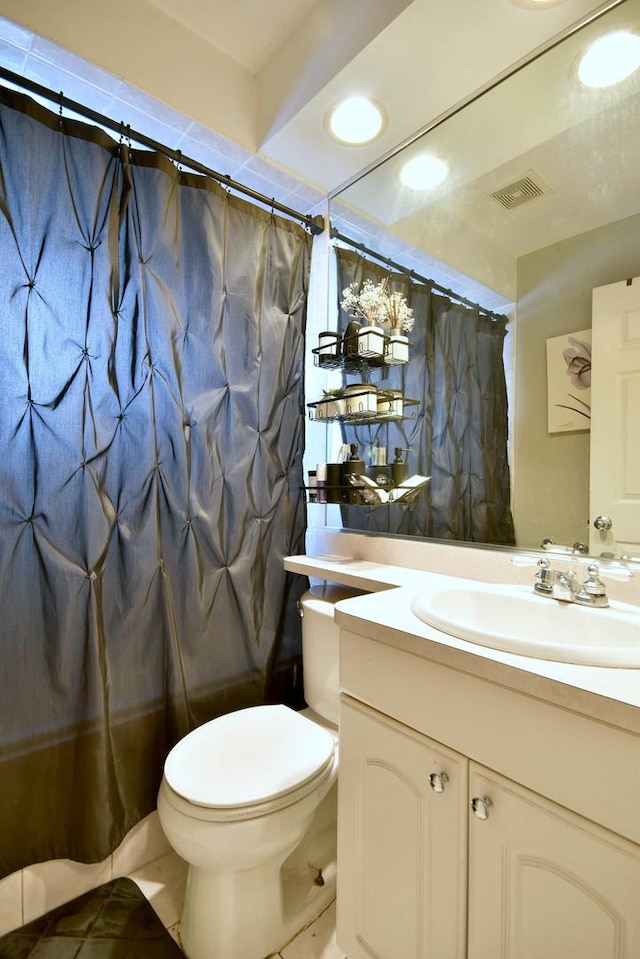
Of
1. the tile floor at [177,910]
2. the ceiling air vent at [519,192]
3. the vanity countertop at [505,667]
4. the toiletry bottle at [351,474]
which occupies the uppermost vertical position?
the ceiling air vent at [519,192]

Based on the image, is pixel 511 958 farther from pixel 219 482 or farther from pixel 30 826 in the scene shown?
pixel 219 482

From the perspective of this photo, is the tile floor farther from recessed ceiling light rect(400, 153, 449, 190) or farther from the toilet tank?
recessed ceiling light rect(400, 153, 449, 190)

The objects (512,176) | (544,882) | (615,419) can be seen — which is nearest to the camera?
(544,882)

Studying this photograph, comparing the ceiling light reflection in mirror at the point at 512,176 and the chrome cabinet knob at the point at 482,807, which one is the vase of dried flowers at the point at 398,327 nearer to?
the ceiling light reflection in mirror at the point at 512,176

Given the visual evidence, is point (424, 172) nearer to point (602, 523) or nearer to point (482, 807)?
point (602, 523)

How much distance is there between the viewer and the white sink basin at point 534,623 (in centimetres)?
70

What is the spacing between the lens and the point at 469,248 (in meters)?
1.42

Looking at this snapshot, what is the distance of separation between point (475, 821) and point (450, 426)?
104cm

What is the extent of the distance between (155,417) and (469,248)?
1.13 meters

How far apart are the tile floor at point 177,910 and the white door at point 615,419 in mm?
1201

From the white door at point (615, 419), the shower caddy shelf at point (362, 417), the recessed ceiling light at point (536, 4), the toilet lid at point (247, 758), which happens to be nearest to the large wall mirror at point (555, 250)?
the white door at point (615, 419)

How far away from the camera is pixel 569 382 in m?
1.18

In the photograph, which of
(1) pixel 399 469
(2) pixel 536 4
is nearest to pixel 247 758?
(1) pixel 399 469

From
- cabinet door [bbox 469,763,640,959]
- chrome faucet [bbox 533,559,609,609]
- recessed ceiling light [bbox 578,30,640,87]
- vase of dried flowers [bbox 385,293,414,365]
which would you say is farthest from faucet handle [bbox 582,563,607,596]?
recessed ceiling light [bbox 578,30,640,87]
